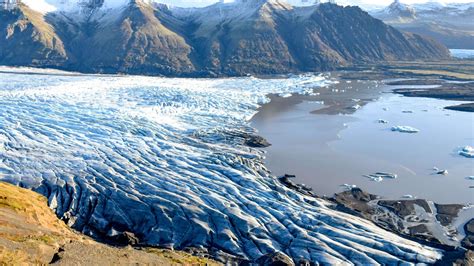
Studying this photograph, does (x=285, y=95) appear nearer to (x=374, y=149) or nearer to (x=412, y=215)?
(x=374, y=149)

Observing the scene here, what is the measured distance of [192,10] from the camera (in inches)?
4345

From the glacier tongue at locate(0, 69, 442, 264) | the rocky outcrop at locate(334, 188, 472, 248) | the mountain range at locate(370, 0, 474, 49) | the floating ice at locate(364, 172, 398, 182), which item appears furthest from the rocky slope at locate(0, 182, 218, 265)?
the mountain range at locate(370, 0, 474, 49)

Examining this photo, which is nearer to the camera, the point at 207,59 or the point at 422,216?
the point at 422,216

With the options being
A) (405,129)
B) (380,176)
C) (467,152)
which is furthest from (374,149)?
(405,129)

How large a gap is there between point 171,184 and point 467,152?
21413 mm

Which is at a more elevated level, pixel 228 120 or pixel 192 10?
pixel 192 10

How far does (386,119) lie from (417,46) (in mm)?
68386

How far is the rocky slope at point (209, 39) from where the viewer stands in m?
84.4

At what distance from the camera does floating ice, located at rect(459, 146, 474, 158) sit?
3350 centimetres

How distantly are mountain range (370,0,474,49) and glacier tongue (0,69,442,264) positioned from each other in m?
123

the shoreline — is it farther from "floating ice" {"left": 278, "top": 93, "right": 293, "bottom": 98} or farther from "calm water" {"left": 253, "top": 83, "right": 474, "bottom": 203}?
"floating ice" {"left": 278, "top": 93, "right": 293, "bottom": 98}

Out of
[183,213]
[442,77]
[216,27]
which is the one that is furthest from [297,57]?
[183,213]


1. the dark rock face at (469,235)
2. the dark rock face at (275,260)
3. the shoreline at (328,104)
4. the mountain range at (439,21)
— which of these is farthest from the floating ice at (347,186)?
the mountain range at (439,21)

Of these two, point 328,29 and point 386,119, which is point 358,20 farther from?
point 386,119
